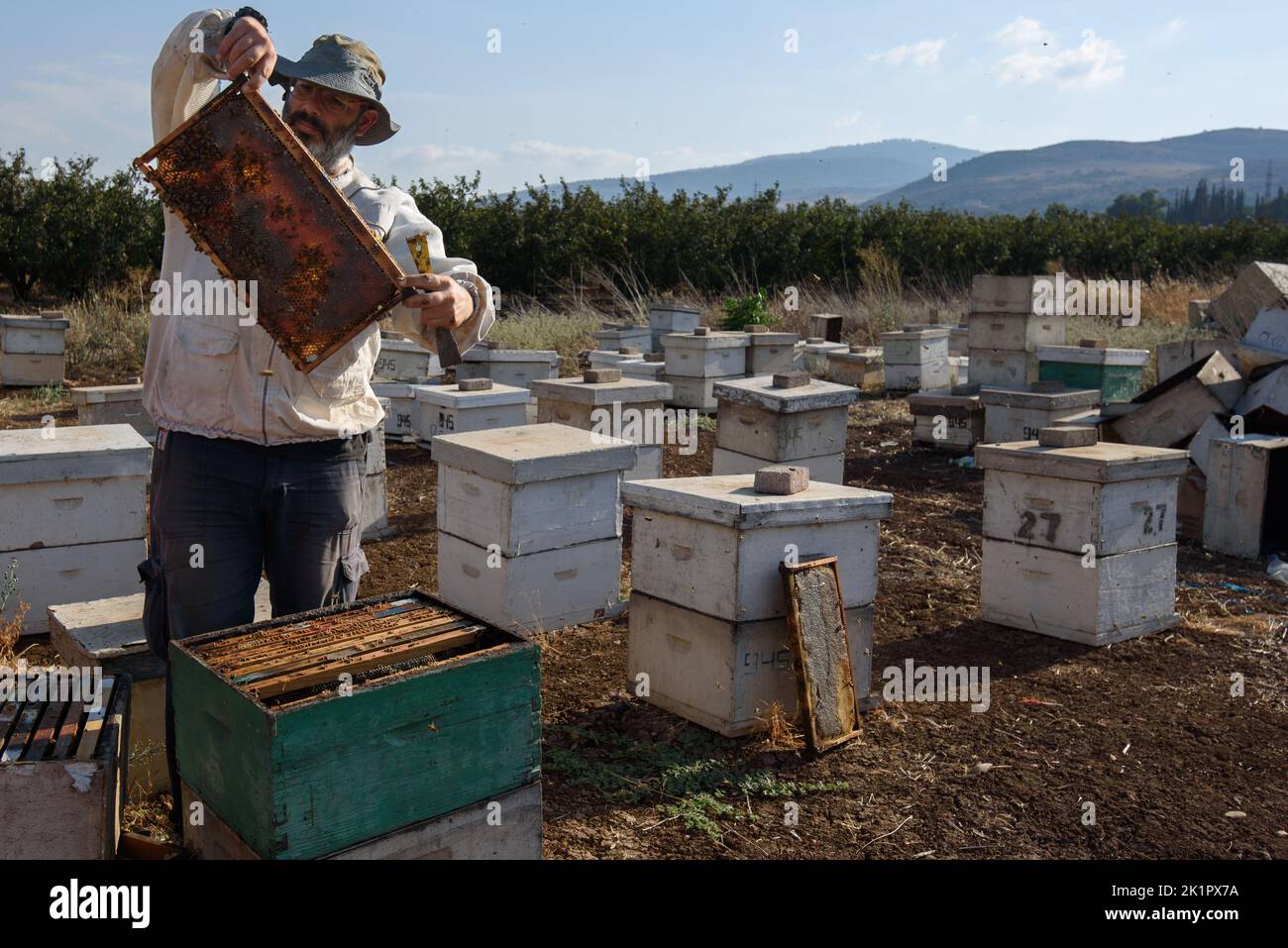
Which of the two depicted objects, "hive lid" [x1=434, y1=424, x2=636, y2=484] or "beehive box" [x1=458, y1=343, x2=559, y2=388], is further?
"beehive box" [x1=458, y1=343, x2=559, y2=388]

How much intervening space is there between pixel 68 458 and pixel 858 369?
9491 mm

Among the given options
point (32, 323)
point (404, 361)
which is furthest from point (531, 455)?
point (32, 323)

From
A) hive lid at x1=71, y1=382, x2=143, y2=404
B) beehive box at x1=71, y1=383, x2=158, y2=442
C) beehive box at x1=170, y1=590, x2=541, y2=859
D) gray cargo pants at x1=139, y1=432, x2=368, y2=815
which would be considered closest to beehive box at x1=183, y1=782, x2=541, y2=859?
beehive box at x1=170, y1=590, x2=541, y2=859

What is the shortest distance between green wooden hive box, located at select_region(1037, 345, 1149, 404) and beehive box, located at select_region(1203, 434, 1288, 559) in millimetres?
2662

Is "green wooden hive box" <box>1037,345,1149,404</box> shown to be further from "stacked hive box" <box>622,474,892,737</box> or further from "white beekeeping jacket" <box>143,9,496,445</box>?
"white beekeeping jacket" <box>143,9,496,445</box>

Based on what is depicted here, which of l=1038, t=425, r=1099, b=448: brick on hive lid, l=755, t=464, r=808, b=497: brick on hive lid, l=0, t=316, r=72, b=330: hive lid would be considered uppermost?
l=0, t=316, r=72, b=330: hive lid

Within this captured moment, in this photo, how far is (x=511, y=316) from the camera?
59.8 ft

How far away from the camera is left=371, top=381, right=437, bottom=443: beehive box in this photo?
361 inches

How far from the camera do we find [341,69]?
8.89 ft

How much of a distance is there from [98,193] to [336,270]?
1750 cm

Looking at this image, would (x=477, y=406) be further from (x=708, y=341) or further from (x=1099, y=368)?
(x=1099, y=368)

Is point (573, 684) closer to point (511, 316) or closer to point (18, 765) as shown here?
point (18, 765)

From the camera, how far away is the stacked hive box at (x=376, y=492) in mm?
6395

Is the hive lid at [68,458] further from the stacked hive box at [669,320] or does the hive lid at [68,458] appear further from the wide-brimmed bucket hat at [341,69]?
the stacked hive box at [669,320]
